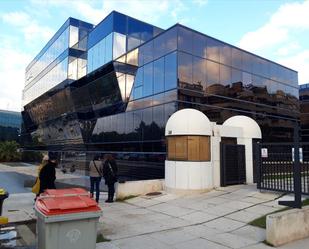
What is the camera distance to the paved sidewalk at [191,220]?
22.9ft

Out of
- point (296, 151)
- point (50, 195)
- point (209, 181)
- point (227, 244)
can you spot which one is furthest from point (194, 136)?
point (50, 195)

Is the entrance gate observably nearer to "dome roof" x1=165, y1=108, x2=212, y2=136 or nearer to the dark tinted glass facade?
"dome roof" x1=165, y1=108, x2=212, y2=136

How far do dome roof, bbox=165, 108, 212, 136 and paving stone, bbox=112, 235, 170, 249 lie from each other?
20.4 feet

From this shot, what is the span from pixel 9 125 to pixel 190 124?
99.9 meters

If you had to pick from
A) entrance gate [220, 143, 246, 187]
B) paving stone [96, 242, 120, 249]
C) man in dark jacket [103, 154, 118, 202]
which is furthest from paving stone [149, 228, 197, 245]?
entrance gate [220, 143, 246, 187]

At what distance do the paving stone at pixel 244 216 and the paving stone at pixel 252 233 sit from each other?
0.59 meters

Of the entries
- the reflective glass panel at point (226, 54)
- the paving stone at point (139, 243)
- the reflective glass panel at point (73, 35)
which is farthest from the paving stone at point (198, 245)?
the reflective glass panel at point (73, 35)

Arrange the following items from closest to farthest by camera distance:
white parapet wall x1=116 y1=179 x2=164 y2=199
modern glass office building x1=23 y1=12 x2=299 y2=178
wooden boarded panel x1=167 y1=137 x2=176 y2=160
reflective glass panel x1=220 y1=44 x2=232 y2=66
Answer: white parapet wall x1=116 y1=179 x2=164 y2=199, wooden boarded panel x1=167 y1=137 x2=176 y2=160, modern glass office building x1=23 y1=12 x2=299 y2=178, reflective glass panel x1=220 y1=44 x2=232 y2=66

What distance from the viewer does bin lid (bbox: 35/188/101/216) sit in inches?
190

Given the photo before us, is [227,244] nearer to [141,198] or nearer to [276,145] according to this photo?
[276,145]

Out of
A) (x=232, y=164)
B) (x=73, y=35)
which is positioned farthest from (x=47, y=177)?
(x=73, y=35)

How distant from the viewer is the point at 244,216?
9094 mm

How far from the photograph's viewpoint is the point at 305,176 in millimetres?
9961

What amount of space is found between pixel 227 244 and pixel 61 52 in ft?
119
